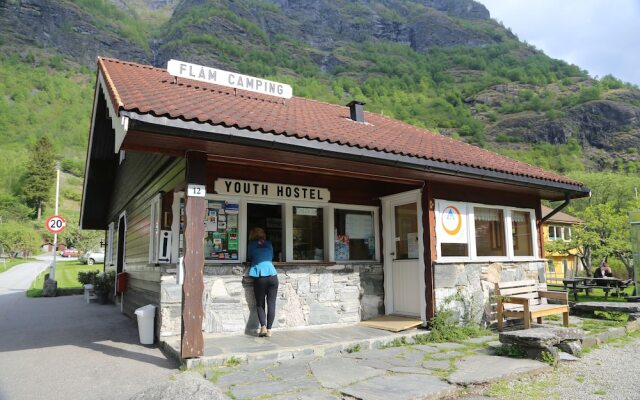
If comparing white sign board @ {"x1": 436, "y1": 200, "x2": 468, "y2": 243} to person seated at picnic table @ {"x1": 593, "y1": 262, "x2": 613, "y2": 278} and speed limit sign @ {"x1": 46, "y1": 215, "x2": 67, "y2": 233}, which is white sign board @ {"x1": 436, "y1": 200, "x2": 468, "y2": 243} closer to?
person seated at picnic table @ {"x1": 593, "y1": 262, "x2": 613, "y2": 278}

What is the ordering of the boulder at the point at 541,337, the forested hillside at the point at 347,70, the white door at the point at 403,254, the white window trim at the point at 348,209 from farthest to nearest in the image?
the forested hillside at the point at 347,70
the white window trim at the point at 348,209
the white door at the point at 403,254
the boulder at the point at 541,337

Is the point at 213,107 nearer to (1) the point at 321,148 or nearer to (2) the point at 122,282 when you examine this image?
(1) the point at 321,148

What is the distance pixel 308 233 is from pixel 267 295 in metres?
1.61

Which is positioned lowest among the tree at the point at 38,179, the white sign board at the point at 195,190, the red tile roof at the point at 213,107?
the white sign board at the point at 195,190

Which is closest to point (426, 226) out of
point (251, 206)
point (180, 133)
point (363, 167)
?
point (363, 167)

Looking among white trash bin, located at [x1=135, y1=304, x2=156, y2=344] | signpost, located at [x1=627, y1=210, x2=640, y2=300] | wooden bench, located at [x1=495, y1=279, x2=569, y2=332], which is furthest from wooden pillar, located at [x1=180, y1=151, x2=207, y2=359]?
signpost, located at [x1=627, y1=210, x2=640, y2=300]

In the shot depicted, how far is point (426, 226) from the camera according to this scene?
311 inches

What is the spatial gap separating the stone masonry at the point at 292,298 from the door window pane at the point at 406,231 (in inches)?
22.6

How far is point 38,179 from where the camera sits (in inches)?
2721

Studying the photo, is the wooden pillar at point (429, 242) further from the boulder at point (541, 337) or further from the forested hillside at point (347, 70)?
the forested hillside at point (347, 70)

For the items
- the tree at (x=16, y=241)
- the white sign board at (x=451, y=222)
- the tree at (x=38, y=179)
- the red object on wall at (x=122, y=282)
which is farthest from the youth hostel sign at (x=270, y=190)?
the tree at (x=38, y=179)

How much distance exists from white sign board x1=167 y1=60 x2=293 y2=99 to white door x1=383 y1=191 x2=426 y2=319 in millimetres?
2996

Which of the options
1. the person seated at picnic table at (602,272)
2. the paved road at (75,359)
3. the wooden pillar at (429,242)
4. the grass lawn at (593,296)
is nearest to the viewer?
the paved road at (75,359)

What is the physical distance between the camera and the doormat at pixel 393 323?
7418mm
